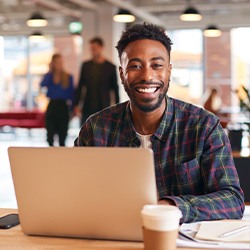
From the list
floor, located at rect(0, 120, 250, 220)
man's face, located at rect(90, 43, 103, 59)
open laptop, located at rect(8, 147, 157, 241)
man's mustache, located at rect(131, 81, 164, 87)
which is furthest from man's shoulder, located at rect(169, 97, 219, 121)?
man's face, located at rect(90, 43, 103, 59)

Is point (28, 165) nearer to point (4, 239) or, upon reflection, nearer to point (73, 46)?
point (4, 239)

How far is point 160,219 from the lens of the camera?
1.49 m

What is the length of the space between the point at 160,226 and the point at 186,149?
0.81 metres

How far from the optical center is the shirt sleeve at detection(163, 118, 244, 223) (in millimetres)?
1972

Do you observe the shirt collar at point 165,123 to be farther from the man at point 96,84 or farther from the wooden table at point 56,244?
the man at point 96,84

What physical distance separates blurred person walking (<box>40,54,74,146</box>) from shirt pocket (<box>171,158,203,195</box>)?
6624 mm

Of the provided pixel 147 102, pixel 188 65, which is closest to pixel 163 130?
pixel 147 102

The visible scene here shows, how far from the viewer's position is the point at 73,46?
53.9 feet

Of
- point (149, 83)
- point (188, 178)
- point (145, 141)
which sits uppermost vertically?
point (149, 83)

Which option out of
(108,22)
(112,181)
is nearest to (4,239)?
(112,181)

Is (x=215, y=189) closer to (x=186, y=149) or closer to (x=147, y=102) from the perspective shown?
(x=186, y=149)

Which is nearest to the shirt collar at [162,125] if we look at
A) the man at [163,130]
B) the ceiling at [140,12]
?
the man at [163,130]

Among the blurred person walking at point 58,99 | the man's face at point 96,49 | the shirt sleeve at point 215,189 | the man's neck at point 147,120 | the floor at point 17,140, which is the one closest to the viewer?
the shirt sleeve at point 215,189

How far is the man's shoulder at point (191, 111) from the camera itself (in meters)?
2.33
